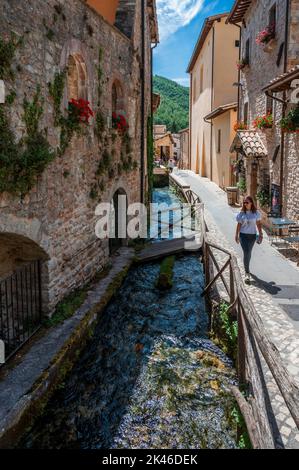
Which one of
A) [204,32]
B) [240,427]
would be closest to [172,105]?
[204,32]

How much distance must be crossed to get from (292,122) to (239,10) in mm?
8769

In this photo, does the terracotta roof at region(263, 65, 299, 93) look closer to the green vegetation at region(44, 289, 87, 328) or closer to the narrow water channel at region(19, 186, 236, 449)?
the narrow water channel at region(19, 186, 236, 449)

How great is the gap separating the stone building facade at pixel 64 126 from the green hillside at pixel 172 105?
66.6 m

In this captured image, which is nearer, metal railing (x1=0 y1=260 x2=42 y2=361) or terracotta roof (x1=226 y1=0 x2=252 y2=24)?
metal railing (x1=0 y1=260 x2=42 y2=361)

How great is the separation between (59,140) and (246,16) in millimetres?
13031

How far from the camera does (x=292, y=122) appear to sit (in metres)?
10.1

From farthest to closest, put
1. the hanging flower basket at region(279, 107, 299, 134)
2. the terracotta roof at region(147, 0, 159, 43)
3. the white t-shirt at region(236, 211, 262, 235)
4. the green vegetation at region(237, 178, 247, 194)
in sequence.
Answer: the green vegetation at region(237, 178, 247, 194) < the terracotta roof at region(147, 0, 159, 43) < the hanging flower basket at region(279, 107, 299, 134) < the white t-shirt at region(236, 211, 262, 235)

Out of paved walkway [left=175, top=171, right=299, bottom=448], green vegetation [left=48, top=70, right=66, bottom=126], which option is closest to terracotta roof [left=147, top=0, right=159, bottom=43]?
paved walkway [left=175, top=171, right=299, bottom=448]

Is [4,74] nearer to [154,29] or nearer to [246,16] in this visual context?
[154,29]

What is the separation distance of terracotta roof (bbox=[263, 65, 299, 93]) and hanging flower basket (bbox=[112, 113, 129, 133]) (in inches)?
152

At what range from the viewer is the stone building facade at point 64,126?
5.67 meters

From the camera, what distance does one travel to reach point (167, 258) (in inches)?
449

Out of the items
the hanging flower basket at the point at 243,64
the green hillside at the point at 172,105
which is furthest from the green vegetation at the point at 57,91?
the green hillside at the point at 172,105

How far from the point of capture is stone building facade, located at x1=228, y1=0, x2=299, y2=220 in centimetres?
1106
